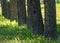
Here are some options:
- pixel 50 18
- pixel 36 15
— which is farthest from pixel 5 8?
pixel 50 18

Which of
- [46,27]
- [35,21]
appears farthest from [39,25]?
[46,27]

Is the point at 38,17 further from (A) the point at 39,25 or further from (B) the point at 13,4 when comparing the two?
(B) the point at 13,4

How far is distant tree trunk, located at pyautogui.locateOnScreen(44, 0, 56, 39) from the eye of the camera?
14.0 meters

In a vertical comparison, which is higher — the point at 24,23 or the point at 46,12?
the point at 46,12

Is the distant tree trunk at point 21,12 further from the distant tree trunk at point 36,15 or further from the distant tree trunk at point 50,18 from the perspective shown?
the distant tree trunk at point 50,18

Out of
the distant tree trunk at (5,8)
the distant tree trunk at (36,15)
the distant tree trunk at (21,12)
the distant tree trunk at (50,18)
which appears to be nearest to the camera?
the distant tree trunk at (50,18)

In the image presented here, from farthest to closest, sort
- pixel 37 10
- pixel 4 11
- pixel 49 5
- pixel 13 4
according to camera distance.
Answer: pixel 4 11
pixel 13 4
pixel 37 10
pixel 49 5

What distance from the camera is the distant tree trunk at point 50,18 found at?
14.0 metres

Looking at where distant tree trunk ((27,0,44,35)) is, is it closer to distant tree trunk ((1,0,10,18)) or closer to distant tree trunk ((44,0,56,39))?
distant tree trunk ((44,0,56,39))

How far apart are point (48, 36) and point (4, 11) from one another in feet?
69.9

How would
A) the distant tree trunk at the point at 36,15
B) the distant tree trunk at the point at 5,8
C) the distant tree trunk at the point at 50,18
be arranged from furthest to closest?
the distant tree trunk at the point at 5,8 < the distant tree trunk at the point at 36,15 < the distant tree trunk at the point at 50,18

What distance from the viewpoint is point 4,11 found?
3503 cm

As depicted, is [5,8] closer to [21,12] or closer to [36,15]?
[21,12]

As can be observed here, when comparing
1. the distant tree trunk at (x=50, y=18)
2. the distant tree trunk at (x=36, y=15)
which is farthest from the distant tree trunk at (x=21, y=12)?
the distant tree trunk at (x=50, y=18)
